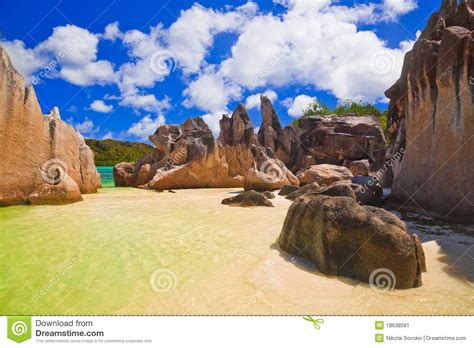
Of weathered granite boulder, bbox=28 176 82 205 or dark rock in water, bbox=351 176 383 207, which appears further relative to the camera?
weathered granite boulder, bbox=28 176 82 205

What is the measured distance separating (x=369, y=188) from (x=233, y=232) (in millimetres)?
5281

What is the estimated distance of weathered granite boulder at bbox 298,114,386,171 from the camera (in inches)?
1130

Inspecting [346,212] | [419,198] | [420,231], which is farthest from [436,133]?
[346,212]

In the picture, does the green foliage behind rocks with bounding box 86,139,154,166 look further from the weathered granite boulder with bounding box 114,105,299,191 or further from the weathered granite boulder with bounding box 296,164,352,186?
the weathered granite boulder with bounding box 296,164,352,186

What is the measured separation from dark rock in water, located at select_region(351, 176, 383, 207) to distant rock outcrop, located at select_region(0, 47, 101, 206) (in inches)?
347

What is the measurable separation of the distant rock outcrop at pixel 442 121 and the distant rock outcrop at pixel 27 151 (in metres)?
10.1

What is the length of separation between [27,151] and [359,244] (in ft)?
30.9

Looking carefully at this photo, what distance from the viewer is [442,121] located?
7.01 metres

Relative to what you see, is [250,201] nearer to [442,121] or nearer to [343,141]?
[442,121]

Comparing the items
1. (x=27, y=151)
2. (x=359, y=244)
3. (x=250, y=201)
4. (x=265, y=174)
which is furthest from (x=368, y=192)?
(x=27, y=151)

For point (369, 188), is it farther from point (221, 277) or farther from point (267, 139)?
point (267, 139)

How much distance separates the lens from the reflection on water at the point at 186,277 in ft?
8.79

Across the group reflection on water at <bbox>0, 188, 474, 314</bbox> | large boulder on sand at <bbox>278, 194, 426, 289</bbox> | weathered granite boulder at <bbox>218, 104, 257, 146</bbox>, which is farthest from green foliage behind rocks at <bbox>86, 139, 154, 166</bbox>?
large boulder on sand at <bbox>278, 194, 426, 289</bbox>
